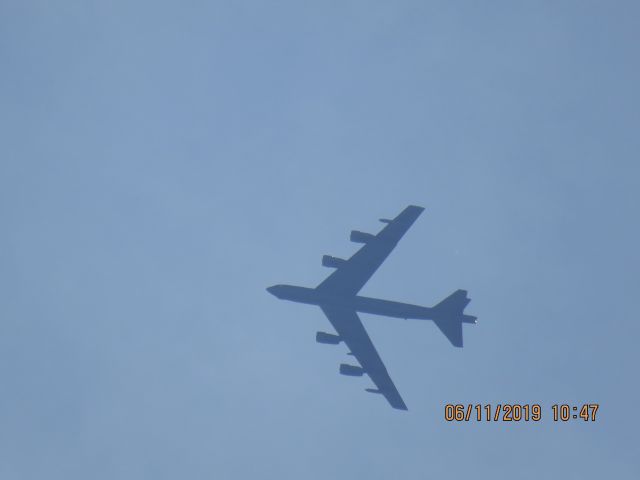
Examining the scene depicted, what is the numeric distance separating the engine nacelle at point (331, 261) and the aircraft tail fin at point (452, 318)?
888 cm

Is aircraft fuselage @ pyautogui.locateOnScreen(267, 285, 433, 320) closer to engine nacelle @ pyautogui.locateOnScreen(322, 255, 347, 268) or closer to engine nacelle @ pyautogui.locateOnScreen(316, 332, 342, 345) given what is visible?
engine nacelle @ pyautogui.locateOnScreen(322, 255, 347, 268)

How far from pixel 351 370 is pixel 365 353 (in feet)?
6.19

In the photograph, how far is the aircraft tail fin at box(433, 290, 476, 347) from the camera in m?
58.8

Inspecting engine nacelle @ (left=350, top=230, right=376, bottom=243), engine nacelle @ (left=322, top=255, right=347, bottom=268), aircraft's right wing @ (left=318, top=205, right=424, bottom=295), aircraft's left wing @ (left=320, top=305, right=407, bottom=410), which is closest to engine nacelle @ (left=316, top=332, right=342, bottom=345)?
aircraft's left wing @ (left=320, top=305, right=407, bottom=410)

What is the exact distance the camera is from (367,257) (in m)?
59.3

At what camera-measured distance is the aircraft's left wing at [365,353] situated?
60188 millimetres

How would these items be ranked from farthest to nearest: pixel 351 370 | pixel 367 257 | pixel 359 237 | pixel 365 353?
pixel 365 353, pixel 351 370, pixel 367 257, pixel 359 237

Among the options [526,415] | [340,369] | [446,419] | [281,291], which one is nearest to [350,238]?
[281,291]

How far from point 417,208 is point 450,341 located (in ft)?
37.5

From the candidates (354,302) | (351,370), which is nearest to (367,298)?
(354,302)

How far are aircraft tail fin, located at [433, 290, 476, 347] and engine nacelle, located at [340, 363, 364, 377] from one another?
787cm

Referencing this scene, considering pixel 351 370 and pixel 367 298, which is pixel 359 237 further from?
pixel 351 370

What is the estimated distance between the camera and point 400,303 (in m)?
59.0

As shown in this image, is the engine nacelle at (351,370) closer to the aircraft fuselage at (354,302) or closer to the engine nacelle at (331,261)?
the aircraft fuselage at (354,302)
